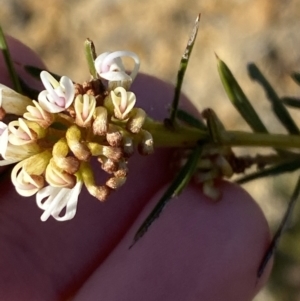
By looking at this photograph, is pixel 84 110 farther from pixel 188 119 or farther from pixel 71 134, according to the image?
pixel 188 119

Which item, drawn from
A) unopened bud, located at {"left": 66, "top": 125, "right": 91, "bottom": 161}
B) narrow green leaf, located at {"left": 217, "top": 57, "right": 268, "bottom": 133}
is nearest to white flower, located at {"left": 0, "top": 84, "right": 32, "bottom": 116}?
unopened bud, located at {"left": 66, "top": 125, "right": 91, "bottom": 161}

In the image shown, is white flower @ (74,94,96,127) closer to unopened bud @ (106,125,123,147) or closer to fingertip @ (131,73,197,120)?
A: unopened bud @ (106,125,123,147)

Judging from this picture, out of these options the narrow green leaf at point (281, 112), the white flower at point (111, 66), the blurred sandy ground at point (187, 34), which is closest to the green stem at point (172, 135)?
the white flower at point (111, 66)

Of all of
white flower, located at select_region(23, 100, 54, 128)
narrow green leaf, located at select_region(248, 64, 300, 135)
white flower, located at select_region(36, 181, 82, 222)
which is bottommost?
narrow green leaf, located at select_region(248, 64, 300, 135)

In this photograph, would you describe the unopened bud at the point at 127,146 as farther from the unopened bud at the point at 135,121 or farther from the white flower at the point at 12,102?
the white flower at the point at 12,102

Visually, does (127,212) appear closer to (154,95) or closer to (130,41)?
(154,95)

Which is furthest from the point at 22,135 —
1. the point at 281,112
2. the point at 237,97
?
the point at 281,112
